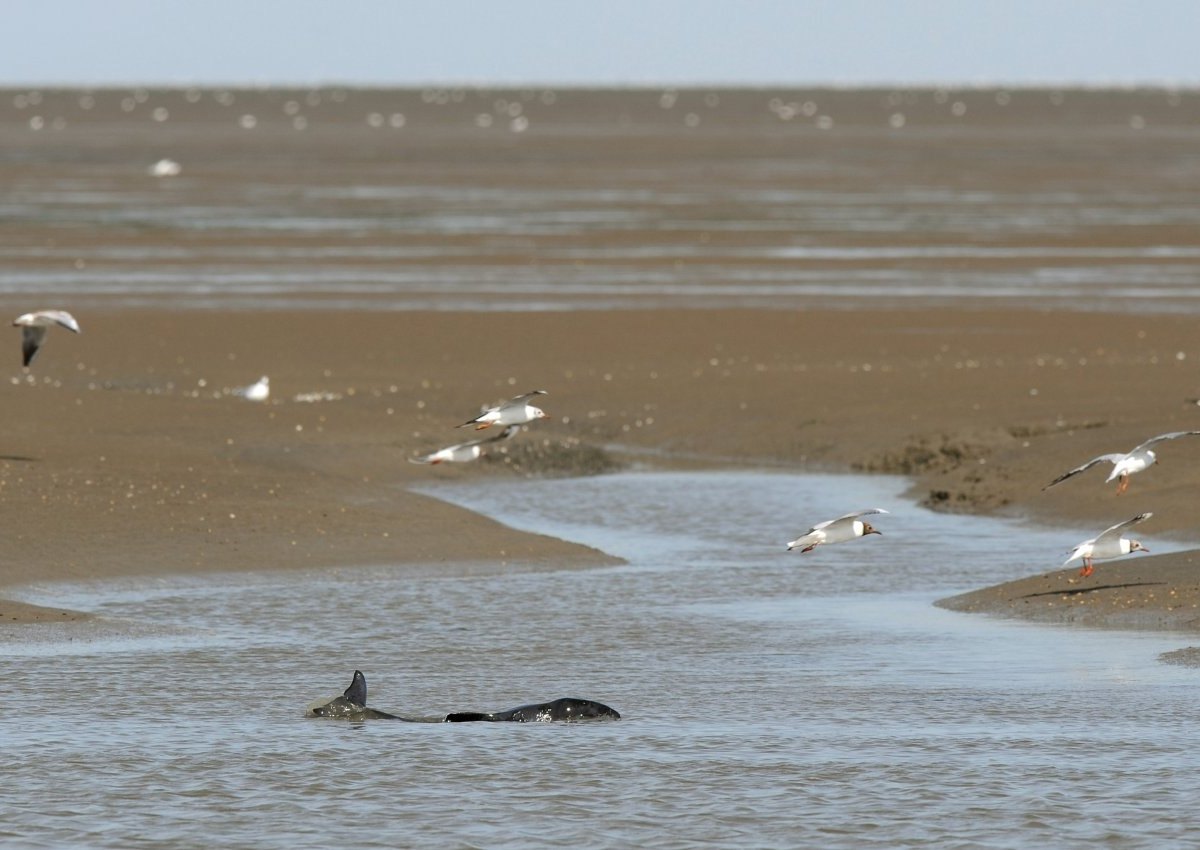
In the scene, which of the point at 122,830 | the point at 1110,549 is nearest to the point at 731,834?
the point at 122,830

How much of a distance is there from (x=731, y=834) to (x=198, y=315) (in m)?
25.0

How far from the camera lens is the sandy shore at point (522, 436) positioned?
18422 mm

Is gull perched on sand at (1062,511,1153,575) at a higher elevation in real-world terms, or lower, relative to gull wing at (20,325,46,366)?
lower

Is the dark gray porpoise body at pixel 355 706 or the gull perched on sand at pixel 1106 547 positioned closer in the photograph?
the dark gray porpoise body at pixel 355 706

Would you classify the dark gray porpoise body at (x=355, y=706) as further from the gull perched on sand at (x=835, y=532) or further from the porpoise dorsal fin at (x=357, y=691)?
the gull perched on sand at (x=835, y=532)

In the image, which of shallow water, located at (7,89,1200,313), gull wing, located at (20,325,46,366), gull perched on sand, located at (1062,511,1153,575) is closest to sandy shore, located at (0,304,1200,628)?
gull perched on sand, located at (1062,511,1153,575)

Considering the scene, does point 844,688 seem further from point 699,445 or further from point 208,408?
point 208,408

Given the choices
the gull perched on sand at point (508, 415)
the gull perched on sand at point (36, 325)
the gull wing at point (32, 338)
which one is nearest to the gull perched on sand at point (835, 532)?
the gull perched on sand at point (508, 415)

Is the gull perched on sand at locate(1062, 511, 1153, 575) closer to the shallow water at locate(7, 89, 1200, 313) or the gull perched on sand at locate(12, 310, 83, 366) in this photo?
the gull perched on sand at locate(12, 310, 83, 366)

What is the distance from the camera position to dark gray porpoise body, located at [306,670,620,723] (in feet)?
41.2

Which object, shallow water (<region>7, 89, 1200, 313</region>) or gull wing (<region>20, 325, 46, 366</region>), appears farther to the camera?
shallow water (<region>7, 89, 1200, 313</region>)

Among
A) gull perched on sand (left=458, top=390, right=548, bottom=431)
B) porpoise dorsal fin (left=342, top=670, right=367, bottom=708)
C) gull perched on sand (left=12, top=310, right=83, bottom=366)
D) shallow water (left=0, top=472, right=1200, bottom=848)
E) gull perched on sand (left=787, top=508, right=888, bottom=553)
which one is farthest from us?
gull perched on sand (left=12, top=310, right=83, bottom=366)

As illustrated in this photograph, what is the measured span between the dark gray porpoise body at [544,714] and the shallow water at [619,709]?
0.62 feet

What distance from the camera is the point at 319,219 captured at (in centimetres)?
5469
